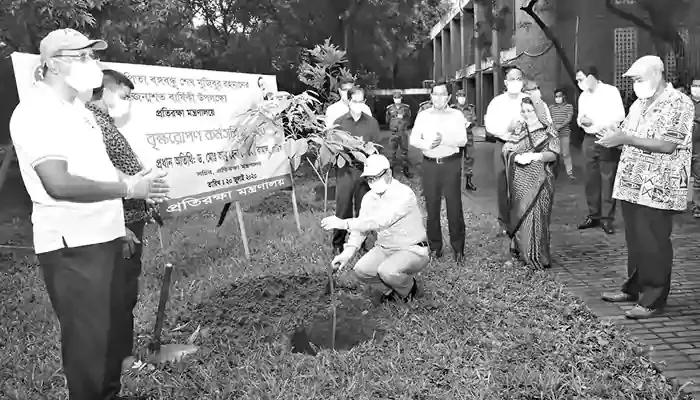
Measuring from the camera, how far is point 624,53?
1717cm

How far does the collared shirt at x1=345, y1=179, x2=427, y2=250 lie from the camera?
4957 millimetres

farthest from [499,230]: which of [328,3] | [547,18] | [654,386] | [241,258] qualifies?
[547,18]

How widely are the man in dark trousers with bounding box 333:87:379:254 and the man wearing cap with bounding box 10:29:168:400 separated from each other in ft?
12.9

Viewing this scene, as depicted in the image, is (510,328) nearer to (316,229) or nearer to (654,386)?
(654,386)

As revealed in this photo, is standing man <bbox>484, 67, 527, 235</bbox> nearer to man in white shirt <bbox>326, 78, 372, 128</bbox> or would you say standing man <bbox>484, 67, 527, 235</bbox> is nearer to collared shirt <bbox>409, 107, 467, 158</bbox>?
collared shirt <bbox>409, 107, 467, 158</bbox>

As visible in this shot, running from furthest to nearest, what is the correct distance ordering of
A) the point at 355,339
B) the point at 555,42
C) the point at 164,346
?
the point at 555,42, the point at 355,339, the point at 164,346

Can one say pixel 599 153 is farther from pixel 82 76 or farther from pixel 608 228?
pixel 82 76

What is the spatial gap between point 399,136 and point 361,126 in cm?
770

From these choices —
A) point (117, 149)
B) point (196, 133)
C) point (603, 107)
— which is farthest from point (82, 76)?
point (603, 107)

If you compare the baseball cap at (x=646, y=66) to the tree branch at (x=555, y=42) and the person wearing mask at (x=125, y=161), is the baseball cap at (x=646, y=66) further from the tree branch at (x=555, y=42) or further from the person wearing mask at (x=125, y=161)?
the tree branch at (x=555, y=42)

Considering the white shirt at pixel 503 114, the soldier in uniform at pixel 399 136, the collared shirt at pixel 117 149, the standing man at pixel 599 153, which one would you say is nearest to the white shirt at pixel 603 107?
the standing man at pixel 599 153

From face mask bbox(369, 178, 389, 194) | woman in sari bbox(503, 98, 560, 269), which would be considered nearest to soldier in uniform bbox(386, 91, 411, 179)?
woman in sari bbox(503, 98, 560, 269)

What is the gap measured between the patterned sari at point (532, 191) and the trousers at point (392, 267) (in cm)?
160

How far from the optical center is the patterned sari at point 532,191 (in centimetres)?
634
